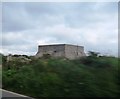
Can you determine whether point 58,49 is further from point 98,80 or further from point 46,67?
point 98,80

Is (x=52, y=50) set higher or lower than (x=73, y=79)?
higher

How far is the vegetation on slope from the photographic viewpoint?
9.65m

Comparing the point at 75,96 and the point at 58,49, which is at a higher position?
the point at 58,49

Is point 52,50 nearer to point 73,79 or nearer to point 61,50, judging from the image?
point 61,50

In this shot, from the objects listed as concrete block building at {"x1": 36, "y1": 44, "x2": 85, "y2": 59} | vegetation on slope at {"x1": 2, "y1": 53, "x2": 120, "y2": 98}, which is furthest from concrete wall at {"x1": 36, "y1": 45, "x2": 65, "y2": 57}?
vegetation on slope at {"x1": 2, "y1": 53, "x2": 120, "y2": 98}

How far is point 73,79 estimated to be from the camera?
34.5 ft

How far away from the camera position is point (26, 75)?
13.3m

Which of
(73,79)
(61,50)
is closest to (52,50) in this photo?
(61,50)

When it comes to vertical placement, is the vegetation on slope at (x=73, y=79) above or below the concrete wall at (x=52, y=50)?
below

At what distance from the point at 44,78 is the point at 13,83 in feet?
8.60

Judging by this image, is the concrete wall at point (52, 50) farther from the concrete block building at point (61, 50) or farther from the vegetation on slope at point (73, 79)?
the vegetation on slope at point (73, 79)

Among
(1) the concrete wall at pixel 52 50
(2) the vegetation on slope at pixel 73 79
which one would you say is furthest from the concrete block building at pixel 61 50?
(2) the vegetation on slope at pixel 73 79

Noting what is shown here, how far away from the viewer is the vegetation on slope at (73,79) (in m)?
9.65

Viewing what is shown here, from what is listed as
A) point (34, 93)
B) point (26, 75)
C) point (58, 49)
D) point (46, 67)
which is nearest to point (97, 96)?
point (34, 93)
